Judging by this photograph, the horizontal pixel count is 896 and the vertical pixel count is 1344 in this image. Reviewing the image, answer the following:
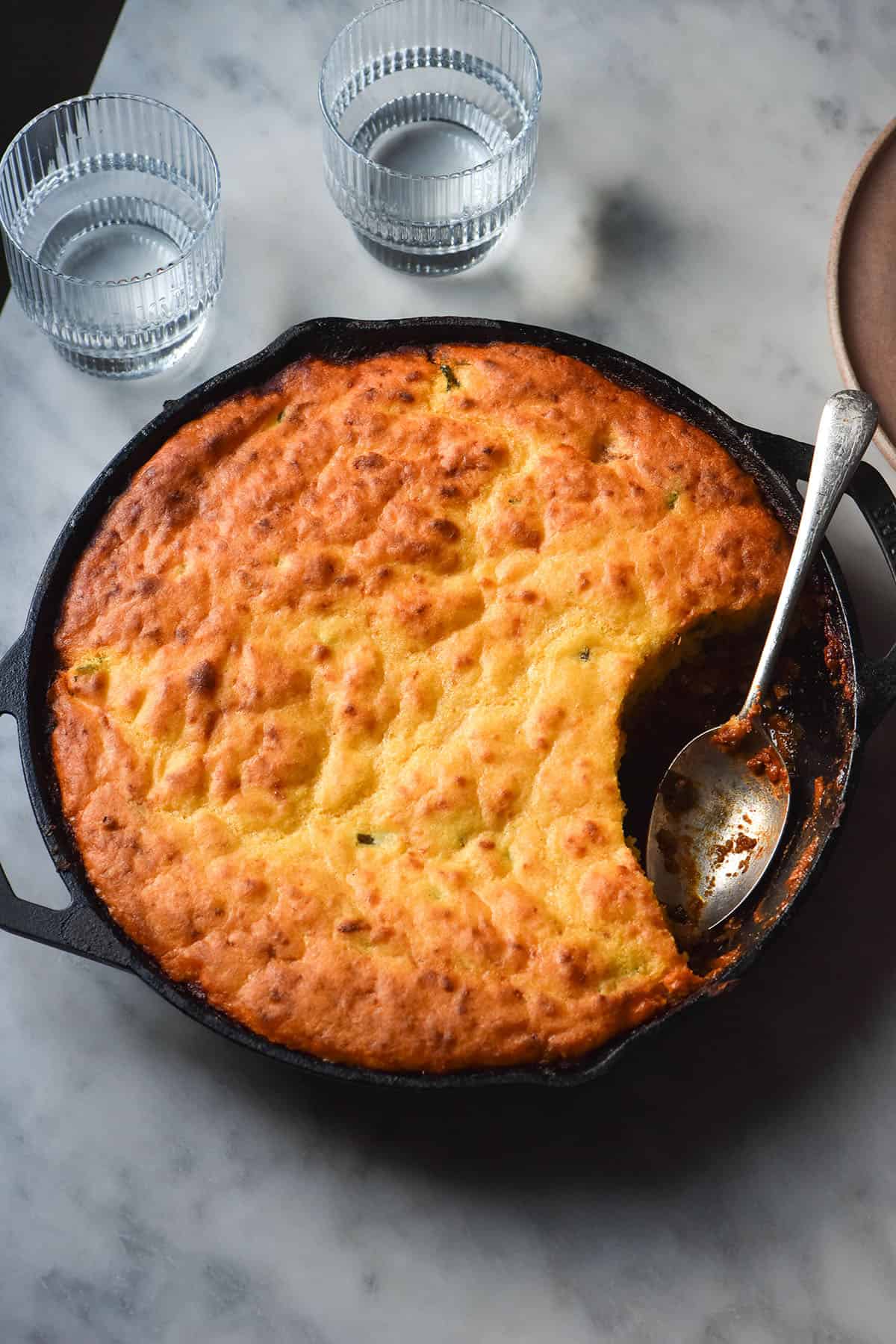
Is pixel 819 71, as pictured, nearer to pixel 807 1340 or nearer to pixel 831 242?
pixel 831 242

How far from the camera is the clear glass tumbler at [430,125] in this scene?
374 cm

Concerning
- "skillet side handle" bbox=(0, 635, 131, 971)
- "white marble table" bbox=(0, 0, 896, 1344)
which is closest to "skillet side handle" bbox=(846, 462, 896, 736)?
"white marble table" bbox=(0, 0, 896, 1344)

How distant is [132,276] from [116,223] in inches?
6.5

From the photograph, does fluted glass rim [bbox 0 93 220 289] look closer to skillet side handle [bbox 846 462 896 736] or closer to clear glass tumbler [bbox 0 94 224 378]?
clear glass tumbler [bbox 0 94 224 378]

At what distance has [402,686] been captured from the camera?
10.0 feet

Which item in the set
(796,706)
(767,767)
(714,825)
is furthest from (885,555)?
(714,825)

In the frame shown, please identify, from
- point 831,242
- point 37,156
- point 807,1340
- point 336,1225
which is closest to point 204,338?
point 37,156

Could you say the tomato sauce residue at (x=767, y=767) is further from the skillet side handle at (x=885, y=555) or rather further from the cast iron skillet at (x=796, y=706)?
the skillet side handle at (x=885, y=555)

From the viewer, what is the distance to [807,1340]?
303 centimetres

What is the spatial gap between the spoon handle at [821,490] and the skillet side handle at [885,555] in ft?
0.18

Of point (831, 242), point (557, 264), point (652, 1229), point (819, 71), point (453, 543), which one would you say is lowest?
point (652, 1229)

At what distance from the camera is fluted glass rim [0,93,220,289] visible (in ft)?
11.5

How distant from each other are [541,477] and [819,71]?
177 centimetres

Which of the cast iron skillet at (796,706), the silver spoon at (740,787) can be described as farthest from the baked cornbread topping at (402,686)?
the silver spoon at (740,787)
